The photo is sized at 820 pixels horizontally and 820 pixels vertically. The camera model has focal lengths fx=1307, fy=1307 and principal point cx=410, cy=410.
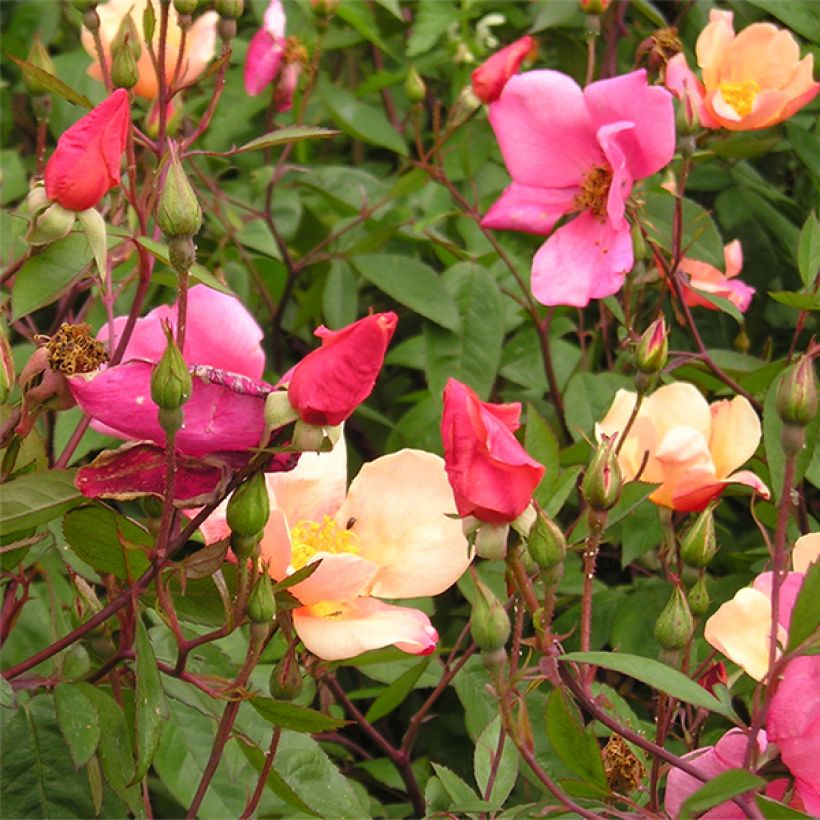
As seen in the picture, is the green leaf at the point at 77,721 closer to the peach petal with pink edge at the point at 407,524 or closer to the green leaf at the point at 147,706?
the green leaf at the point at 147,706

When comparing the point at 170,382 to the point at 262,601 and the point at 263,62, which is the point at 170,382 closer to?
the point at 262,601

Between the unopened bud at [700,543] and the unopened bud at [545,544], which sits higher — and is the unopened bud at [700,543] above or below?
below

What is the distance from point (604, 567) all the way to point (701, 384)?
0.22 metres

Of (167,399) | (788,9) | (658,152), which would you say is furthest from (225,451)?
(788,9)

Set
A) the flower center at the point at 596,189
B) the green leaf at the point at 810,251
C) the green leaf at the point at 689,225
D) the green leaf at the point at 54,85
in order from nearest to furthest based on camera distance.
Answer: the green leaf at the point at 54,85
the green leaf at the point at 810,251
the flower center at the point at 596,189
the green leaf at the point at 689,225

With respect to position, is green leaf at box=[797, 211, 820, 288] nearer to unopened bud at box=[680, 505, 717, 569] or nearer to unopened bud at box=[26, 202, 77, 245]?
unopened bud at box=[680, 505, 717, 569]

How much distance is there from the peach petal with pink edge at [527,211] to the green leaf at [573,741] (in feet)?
1.88

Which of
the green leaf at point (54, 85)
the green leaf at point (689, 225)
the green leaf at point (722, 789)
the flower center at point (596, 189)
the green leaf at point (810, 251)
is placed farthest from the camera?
the green leaf at point (689, 225)

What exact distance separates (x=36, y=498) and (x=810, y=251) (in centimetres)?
60

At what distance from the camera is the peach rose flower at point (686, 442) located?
0.91 m

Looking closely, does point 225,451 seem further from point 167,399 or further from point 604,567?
point 604,567

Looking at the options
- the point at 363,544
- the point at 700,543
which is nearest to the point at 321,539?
the point at 363,544

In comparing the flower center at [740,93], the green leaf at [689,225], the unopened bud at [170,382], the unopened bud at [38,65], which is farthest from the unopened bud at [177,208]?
the flower center at [740,93]

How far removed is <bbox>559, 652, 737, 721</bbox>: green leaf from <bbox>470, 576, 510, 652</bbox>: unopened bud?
0.04 m
